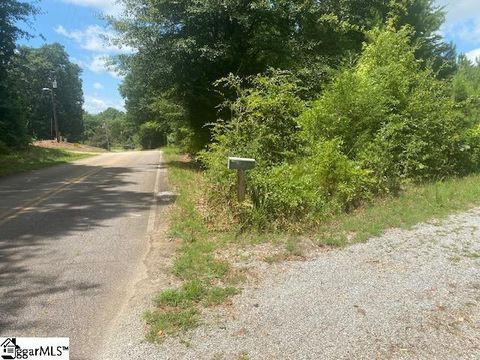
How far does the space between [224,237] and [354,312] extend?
2.88 meters

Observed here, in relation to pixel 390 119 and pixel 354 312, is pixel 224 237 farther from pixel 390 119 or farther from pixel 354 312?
pixel 390 119

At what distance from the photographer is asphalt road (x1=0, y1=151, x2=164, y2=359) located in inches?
160

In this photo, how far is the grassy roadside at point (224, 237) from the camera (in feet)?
14.2

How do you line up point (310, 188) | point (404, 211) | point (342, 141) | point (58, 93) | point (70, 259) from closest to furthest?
point (70, 259) < point (310, 188) < point (404, 211) < point (342, 141) < point (58, 93)

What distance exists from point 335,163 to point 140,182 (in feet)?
26.7

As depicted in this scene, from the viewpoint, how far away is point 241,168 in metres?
7.06

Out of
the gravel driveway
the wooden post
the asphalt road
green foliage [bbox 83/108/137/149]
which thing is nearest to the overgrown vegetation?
the gravel driveway

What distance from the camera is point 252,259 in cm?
573

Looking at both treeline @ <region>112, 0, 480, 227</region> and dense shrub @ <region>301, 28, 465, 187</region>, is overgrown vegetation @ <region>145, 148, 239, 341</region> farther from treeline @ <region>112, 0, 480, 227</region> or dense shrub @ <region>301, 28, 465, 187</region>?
dense shrub @ <region>301, 28, 465, 187</region>

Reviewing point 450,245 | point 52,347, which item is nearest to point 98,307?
point 52,347

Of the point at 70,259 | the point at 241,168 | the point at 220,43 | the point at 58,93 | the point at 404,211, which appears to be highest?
the point at 58,93

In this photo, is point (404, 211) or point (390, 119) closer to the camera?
point (404, 211)

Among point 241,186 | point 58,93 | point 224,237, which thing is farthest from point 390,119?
point 58,93

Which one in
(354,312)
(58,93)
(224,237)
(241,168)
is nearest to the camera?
(354,312)
